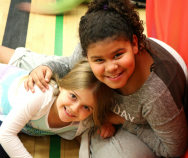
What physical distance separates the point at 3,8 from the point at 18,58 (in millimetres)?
806

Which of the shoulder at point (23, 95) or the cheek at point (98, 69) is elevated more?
the cheek at point (98, 69)

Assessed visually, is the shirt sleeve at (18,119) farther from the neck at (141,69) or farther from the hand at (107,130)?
the neck at (141,69)

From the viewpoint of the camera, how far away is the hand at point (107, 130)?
3.90 feet

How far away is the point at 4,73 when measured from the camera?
1.27 metres

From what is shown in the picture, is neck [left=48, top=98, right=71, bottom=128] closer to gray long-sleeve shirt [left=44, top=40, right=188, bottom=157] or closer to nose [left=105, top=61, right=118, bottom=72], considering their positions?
gray long-sleeve shirt [left=44, top=40, right=188, bottom=157]

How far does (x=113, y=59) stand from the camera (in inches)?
30.5

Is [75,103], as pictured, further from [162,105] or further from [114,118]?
[162,105]

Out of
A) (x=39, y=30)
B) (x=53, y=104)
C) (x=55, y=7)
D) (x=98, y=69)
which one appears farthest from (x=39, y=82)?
(x=55, y=7)

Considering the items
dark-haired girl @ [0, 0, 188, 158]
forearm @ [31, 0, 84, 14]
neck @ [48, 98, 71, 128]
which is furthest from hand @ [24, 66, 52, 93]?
forearm @ [31, 0, 84, 14]

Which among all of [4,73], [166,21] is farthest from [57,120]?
[166,21]

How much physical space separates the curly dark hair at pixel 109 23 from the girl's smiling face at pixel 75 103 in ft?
0.83

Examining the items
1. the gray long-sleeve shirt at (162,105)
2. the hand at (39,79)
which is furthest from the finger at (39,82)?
the gray long-sleeve shirt at (162,105)

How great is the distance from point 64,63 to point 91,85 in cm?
33

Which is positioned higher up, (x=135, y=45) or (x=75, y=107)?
(x=135, y=45)
